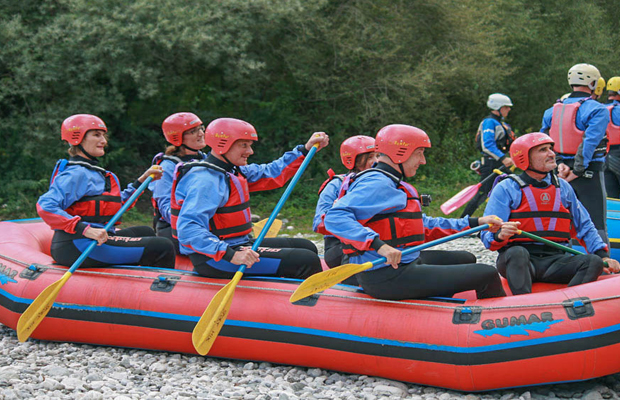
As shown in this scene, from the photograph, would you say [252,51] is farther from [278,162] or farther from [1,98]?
[278,162]

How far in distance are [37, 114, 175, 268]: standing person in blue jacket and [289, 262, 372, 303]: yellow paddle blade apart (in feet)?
4.99

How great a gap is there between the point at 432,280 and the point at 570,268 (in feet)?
3.08

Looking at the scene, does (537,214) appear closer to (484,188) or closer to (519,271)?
(519,271)

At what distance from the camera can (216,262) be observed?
4.72 meters

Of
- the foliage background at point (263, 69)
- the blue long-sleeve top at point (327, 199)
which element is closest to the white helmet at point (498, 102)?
the foliage background at point (263, 69)

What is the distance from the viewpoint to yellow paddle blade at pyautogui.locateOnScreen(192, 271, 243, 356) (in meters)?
4.32

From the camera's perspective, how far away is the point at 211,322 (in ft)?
14.1

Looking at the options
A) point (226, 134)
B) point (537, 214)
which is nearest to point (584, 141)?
point (537, 214)

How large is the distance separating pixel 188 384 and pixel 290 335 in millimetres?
685

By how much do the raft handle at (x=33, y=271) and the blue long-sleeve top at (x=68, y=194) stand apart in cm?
39

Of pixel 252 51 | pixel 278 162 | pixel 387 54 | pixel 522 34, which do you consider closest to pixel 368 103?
pixel 387 54

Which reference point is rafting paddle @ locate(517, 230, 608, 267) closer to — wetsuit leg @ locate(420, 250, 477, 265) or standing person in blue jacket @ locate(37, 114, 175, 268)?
wetsuit leg @ locate(420, 250, 477, 265)

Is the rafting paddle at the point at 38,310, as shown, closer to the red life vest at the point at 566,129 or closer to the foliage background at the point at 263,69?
the red life vest at the point at 566,129

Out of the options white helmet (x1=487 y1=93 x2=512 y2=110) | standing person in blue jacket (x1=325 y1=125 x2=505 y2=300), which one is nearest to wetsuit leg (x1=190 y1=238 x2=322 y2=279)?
standing person in blue jacket (x1=325 y1=125 x2=505 y2=300)
